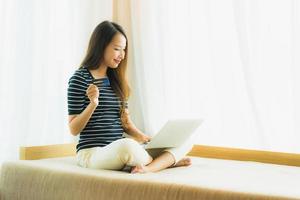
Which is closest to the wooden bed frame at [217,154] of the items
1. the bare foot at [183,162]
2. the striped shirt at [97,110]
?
the striped shirt at [97,110]

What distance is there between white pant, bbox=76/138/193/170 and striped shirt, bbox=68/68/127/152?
7 cm

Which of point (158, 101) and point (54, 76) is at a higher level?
point (54, 76)

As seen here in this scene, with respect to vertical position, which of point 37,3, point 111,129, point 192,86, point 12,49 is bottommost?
point 111,129

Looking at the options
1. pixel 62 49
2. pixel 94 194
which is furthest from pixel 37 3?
pixel 94 194

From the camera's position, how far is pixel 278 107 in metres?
1.89

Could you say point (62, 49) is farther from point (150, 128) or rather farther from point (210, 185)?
point (210, 185)

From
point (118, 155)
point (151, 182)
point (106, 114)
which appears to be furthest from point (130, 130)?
point (151, 182)

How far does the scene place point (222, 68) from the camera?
2051 millimetres

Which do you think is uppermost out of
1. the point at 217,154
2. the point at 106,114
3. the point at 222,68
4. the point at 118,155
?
the point at 222,68

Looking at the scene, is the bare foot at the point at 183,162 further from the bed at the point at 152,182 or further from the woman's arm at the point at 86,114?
the woman's arm at the point at 86,114

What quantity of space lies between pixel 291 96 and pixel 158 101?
0.69 meters

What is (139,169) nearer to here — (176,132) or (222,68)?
(176,132)

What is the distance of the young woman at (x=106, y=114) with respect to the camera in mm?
1552

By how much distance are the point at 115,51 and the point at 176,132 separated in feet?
1.33
